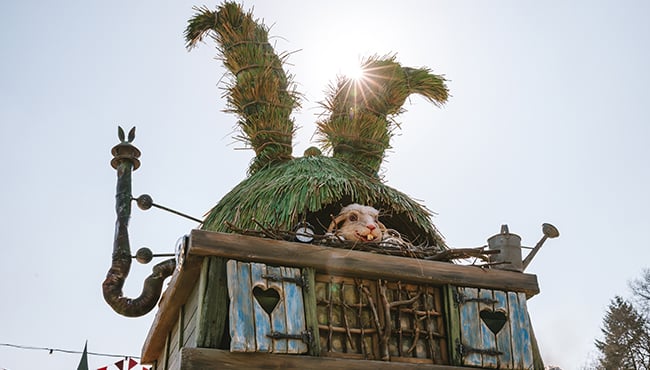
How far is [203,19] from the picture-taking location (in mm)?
6715

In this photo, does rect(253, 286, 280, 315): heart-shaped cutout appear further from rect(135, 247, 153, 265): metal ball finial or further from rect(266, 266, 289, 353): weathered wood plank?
rect(135, 247, 153, 265): metal ball finial

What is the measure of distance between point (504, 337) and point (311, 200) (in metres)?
1.69

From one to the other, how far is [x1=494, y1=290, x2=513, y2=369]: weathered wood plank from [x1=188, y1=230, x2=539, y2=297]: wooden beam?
8 cm

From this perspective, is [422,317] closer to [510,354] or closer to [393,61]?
[510,354]

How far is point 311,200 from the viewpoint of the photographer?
5078 millimetres

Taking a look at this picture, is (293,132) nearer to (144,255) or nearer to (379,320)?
(144,255)

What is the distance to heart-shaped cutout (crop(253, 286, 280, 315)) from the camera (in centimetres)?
427

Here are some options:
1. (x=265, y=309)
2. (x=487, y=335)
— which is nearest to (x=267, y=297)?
(x=265, y=309)

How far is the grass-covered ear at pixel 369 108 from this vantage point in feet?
20.0

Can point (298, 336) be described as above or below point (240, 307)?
below

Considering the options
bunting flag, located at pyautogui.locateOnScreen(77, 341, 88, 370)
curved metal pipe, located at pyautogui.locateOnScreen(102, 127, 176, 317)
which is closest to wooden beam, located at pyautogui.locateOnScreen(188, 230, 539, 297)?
curved metal pipe, located at pyautogui.locateOnScreen(102, 127, 176, 317)

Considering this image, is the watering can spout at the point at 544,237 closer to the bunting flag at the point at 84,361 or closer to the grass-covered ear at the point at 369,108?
the grass-covered ear at the point at 369,108

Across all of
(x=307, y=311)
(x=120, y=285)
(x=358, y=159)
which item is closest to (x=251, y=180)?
(x=358, y=159)

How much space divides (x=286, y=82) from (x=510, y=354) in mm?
3064
